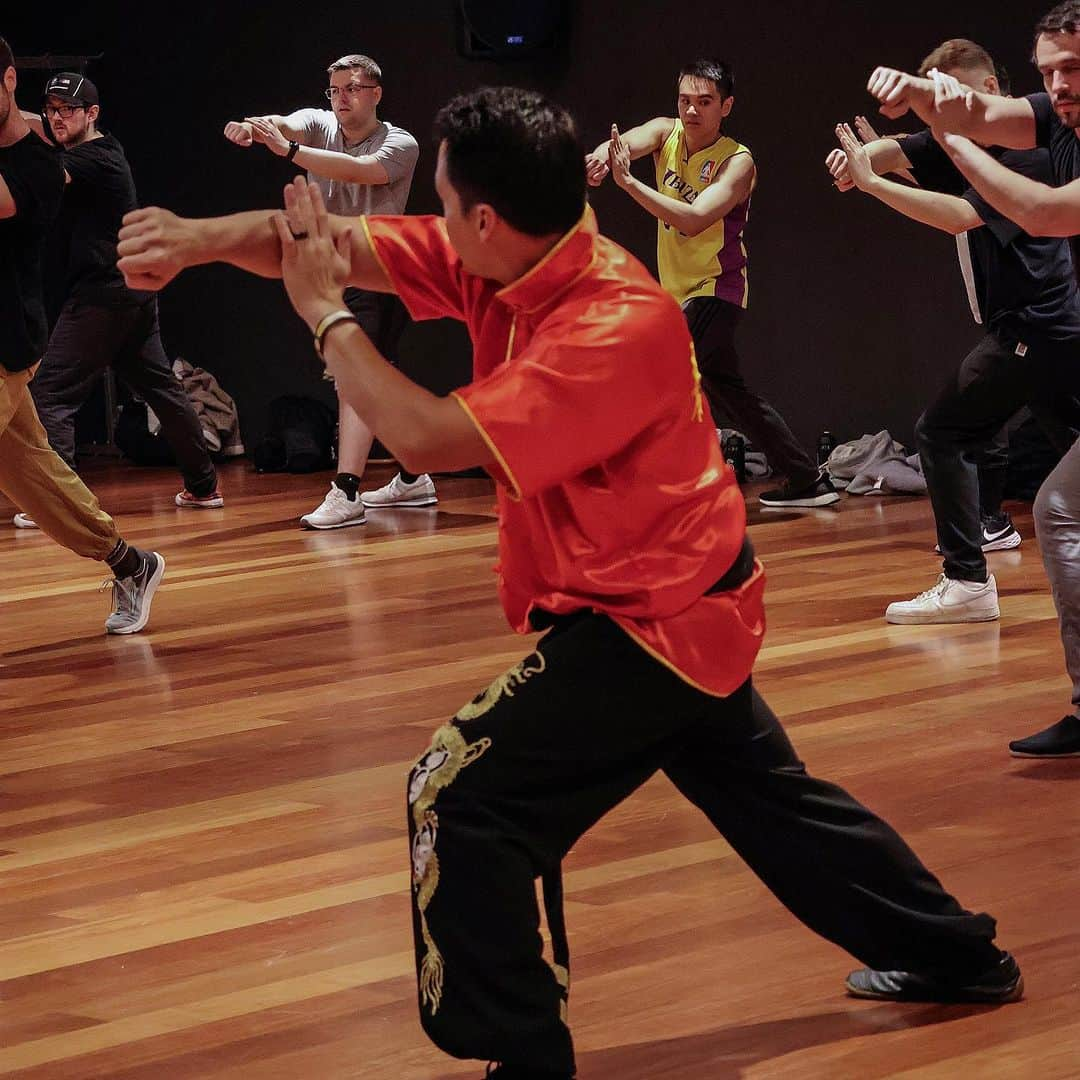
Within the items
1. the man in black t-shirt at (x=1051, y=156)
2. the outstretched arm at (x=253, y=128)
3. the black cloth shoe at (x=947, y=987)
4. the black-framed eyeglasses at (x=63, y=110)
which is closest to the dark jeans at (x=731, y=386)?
the outstretched arm at (x=253, y=128)

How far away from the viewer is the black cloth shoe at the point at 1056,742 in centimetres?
398

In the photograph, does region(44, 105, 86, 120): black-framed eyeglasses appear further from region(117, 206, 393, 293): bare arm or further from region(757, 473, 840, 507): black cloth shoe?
region(117, 206, 393, 293): bare arm

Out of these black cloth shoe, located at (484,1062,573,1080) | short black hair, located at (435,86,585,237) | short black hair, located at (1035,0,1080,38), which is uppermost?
short black hair, located at (435,86,585,237)

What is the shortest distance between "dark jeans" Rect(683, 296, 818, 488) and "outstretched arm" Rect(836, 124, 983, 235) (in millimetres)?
2508

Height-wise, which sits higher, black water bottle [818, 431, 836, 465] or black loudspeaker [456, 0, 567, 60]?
black loudspeaker [456, 0, 567, 60]

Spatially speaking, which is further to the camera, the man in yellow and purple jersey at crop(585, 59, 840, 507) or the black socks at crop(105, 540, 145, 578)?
the man in yellow and purple jersey at crop(585, 59, 840, 507)

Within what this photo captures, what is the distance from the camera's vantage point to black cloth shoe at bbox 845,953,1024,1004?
266 centimetres

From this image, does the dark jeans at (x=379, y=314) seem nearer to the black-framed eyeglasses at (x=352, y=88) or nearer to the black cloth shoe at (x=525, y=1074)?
the black-framed eyeglasses at (x=352, y=88)

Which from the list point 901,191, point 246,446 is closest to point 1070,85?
point 901,191

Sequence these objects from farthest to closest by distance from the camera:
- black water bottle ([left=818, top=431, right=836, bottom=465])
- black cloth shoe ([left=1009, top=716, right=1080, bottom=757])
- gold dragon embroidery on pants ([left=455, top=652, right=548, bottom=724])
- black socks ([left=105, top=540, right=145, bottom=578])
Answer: black water bottle ([left=818, top=431, right=836, bottom=465]), black socks ([left=105, top=540, right=145, bottom=578]), black cloth shoe ([left=1009, top=716, right=1080, bottom=757]), gold dragon embroidery on pants ([left=455, top=652, right=548, bottom=724])

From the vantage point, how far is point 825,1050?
256 centimetres

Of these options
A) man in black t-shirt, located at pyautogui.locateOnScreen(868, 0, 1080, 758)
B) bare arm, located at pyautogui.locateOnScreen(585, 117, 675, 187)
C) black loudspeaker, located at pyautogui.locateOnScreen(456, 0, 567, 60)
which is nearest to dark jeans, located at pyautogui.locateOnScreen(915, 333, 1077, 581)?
man in black t-shirt, located at pyautogui.locateOnScreen(868, 0, 1080, 758)

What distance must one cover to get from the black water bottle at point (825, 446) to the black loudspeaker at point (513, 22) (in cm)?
228

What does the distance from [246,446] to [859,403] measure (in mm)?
3589
